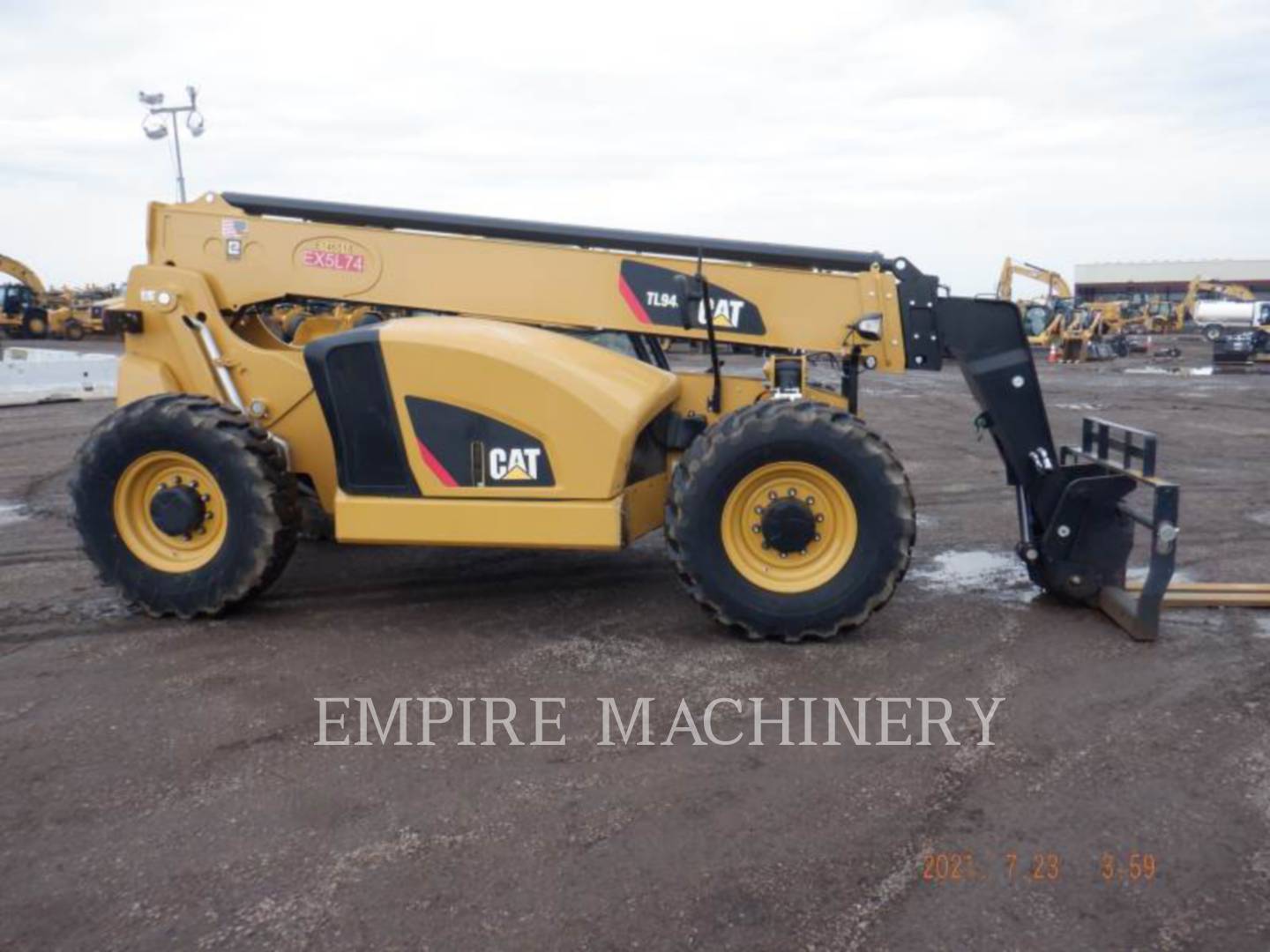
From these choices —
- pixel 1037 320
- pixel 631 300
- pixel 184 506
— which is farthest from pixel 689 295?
pixel 1037 320

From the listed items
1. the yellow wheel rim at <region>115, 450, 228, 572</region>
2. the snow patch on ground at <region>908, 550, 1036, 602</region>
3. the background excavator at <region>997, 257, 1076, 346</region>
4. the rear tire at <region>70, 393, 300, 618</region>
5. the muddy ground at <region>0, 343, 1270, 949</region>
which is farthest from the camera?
the background excavator at <region>997, 257, 1076, 346</region>

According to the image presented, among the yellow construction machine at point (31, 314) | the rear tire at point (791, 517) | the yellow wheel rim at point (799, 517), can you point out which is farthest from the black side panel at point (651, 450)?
the yellow construction machine at point (31, 314)

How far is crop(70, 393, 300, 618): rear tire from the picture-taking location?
545 cm

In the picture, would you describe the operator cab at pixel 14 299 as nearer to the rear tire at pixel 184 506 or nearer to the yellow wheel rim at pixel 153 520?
the rear tire at pixel 184 506

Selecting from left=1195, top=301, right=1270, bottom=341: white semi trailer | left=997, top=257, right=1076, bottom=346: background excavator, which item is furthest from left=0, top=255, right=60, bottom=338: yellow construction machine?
left=1195, top=301, right=1270, bottom=341: white semi trailer

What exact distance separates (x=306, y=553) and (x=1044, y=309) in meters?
36.0

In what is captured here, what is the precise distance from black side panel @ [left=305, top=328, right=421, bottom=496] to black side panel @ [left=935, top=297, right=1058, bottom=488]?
2986 mm

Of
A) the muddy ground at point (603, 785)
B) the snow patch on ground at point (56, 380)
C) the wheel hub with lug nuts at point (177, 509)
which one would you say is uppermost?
the snow patch on ground at point (56, 380)

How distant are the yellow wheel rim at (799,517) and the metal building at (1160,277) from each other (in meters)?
78.7

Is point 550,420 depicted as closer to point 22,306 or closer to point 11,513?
point 11,513

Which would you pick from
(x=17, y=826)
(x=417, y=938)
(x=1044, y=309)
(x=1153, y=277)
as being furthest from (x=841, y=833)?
(x=1153, y=277)

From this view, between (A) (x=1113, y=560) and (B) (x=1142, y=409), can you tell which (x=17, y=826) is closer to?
(A) (x=1113, y=560)

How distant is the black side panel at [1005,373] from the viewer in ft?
18.8

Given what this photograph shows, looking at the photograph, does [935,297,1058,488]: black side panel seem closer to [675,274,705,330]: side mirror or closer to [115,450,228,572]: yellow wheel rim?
[675,274,705,330]: side mirror
